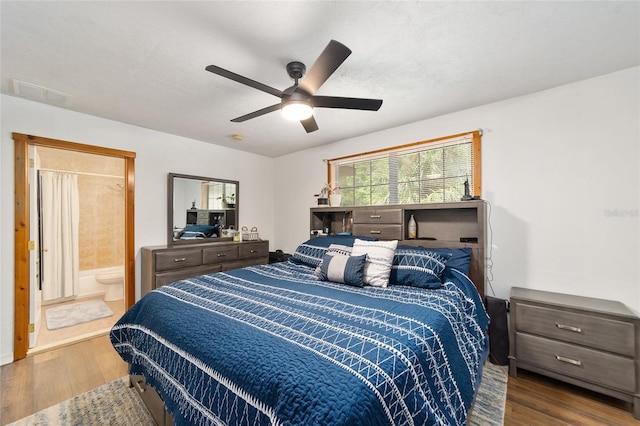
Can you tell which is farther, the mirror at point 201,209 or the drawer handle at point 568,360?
the mirror at point 201,209

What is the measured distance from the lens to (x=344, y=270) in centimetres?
229

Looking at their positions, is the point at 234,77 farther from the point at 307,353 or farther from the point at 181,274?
the point at 181,274

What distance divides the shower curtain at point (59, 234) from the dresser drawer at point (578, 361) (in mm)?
6139

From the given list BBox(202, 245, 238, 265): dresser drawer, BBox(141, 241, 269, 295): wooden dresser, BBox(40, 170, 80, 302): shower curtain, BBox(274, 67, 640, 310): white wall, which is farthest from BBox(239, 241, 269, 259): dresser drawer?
BBox(274, 67, 640, 310): white wall

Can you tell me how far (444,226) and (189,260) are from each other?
3.16 m

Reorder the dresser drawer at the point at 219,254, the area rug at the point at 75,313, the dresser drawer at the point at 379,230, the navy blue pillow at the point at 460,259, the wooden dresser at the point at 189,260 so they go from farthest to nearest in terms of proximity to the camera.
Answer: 1. the dresser drawer at the point at 219,254
2. the area rug at the point at 75,313
3. the wooden dresser at the point at 189,260
4. the dresser drawer at the point at 379,230
5. the navy blue pillow at the point at 460,259

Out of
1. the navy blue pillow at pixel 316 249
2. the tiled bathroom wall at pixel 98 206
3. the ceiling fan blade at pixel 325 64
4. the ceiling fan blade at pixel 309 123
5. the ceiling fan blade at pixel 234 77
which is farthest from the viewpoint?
the tiled bathroom wall at pixel 98 206

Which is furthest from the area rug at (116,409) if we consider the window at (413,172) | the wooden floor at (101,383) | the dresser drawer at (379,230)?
the window at (413,172)

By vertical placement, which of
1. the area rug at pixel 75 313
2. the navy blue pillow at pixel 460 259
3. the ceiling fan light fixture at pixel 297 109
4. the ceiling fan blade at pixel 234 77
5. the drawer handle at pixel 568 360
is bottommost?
the area rug at pixel 75 313

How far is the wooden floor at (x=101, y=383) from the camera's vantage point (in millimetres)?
1843

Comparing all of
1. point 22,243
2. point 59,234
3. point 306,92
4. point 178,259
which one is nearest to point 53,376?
point 22,243

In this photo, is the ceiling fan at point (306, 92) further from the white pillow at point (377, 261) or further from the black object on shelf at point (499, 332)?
the black object on shelf at point (499, 332)

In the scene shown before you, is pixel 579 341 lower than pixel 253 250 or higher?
lower

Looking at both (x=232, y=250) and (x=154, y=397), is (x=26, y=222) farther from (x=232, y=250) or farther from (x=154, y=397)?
(x=154, y=397)
